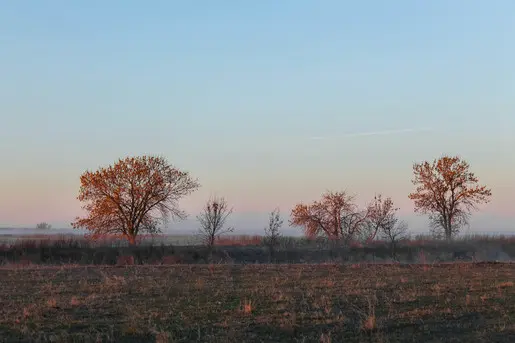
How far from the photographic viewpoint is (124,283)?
63.1 ft

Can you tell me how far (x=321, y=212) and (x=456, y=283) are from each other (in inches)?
1346

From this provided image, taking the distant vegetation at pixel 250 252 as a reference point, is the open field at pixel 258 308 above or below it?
below

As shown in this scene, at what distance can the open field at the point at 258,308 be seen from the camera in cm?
1091

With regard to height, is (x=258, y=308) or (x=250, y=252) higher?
(x=250, y=252)

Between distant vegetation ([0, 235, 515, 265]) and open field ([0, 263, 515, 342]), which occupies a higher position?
distant vegetation ([0, 235, 515, 265])

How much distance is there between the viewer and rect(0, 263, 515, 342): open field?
10.9 meters

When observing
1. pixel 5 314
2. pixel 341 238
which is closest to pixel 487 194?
pixel 341 238

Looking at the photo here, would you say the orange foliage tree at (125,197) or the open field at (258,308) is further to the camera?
the orange foliage tree at (125,197)

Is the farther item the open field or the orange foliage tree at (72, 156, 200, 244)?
the orange foliage tree at (72, 156, 200, 244)

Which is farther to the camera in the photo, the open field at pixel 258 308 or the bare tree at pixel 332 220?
the bare tree at pixel 332 220

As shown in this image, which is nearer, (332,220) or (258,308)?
(258,308)

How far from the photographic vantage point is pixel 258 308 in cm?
1391

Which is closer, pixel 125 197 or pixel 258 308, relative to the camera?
pixel 258 308

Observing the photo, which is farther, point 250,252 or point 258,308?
point 250,252
